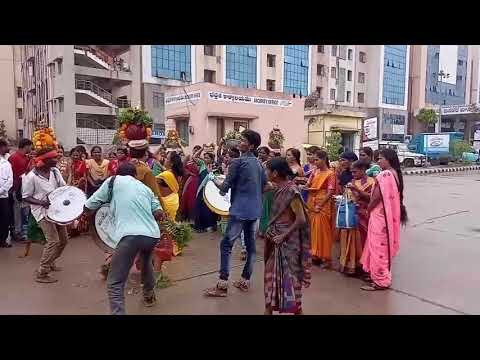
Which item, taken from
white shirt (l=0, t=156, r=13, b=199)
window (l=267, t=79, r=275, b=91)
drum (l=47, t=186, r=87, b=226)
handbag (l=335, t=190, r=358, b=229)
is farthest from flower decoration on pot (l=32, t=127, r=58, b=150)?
window (l=267, t=79, r=275, b=91)

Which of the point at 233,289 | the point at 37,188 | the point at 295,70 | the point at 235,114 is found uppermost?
the point at 295,70

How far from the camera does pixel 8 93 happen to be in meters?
42.8

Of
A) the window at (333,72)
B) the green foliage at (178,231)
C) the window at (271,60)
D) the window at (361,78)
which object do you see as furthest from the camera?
the window at (361,78)

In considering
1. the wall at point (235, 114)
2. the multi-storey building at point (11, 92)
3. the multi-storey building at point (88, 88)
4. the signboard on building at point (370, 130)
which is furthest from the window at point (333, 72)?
the signboard on building at point (370, 130)

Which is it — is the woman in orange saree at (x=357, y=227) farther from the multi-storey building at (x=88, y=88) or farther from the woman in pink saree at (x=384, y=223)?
the multi-storey building at (x=88, y=88)

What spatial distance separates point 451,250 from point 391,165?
100 inches

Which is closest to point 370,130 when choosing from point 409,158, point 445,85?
point 409,158

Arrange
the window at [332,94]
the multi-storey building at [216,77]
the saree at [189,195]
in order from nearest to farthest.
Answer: the saree at [189,195]
the multi-storey building at [216,77]
the window at [332,94]

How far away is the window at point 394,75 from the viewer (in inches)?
1828

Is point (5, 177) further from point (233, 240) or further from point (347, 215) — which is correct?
point (347, 215)

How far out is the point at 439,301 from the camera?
13.5ft

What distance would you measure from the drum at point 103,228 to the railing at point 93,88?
26534 mm

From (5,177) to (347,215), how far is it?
4.80 metres
